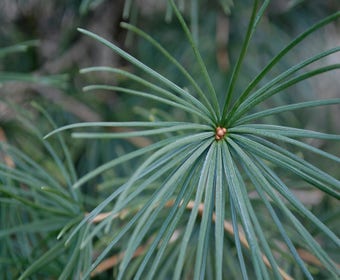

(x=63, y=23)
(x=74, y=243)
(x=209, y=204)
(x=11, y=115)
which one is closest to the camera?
(x=209, y=204)

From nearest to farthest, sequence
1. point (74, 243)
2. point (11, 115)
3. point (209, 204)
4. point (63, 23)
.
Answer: point (209, 204) < point (74, 243) < point (11, 115) < point (63, 23)

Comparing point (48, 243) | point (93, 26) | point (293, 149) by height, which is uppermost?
point (93, 26)

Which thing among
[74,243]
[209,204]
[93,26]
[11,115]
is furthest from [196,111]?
[93,26]

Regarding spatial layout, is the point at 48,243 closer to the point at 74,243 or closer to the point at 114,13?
the point at 74,243

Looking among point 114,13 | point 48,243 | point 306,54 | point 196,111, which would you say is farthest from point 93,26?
point 196,111

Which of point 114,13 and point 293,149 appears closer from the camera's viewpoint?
point 293,149

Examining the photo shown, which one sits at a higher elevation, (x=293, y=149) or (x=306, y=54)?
(x=306, y=54)
